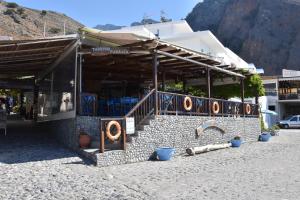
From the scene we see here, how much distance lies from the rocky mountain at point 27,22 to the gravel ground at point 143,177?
49467 millimetres

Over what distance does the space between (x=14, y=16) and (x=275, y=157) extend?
6997cm

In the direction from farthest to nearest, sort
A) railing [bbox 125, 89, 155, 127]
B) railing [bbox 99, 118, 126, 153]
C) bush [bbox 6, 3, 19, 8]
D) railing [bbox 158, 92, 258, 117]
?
bush [bbox 6, 3, 19, 8] < railing [bbox 158, 92, 258, 117] < railing [bbox 125, 89, 155, 127] < railing [bbox 99, 118, 126, 153]

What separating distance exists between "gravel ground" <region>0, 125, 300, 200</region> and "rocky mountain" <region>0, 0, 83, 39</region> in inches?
1948

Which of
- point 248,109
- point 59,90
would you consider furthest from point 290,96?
point 59,90

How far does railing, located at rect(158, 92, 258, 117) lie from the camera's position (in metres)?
13.5

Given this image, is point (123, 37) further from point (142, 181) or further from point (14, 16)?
point (14, 16)

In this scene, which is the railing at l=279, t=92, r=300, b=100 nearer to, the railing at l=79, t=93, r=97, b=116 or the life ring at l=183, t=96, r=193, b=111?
the life ring at l=183, t=96, r=193, b=111

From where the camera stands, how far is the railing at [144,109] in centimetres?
1259

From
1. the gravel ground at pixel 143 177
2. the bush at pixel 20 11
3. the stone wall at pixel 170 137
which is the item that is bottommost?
the gravel ground at pixel 143 177

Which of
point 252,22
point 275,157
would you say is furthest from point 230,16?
point 275,157

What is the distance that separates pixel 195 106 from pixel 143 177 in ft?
21.5

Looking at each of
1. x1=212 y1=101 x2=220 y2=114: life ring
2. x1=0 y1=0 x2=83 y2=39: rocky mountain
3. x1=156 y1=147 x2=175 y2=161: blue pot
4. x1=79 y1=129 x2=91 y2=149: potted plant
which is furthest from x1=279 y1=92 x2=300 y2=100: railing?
x1=79 y1=129 x2=91 y2=149: potted plant

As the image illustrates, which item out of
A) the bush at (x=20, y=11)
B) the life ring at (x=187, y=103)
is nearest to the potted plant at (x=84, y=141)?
the life ring at (x=187, y=103)

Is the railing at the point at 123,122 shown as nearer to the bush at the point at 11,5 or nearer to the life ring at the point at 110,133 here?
the life ring at the point at 110,133
